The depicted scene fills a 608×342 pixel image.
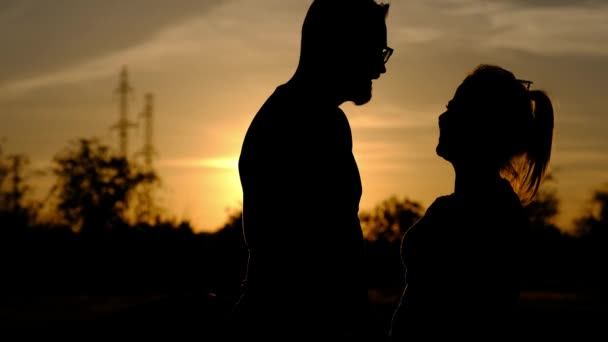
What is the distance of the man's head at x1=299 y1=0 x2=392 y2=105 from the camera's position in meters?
2.96

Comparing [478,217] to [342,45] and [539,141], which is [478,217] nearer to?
[539,141]

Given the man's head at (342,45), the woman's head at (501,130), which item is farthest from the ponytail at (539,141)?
the man's head at (342,45)

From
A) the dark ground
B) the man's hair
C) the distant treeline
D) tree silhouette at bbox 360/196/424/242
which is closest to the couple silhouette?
the man's hair

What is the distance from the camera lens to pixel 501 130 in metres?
3.72

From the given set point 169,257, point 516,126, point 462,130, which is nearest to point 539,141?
point 516,126

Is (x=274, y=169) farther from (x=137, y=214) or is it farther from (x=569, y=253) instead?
(x=137, y=214)

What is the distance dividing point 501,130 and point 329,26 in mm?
1041

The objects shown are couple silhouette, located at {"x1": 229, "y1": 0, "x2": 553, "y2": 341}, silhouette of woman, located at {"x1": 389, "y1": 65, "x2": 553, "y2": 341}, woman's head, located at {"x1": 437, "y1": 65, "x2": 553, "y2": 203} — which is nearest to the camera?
couple silhouette, located at {"x1": 229, "y1": 0, "x2": 553, "y2": 341}

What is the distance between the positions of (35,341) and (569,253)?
72.2ft

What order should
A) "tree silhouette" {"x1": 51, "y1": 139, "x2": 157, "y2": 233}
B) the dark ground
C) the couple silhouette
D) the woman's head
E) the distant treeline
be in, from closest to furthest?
the dark ground
the couple silhouette
the woman's head
the distant treeline
"tree silhouette" {"x1": 51, "y1": 139, "x2": 157, "y2": 233}

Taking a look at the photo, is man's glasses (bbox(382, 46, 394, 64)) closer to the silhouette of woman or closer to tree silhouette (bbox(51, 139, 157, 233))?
the silhouette of woman

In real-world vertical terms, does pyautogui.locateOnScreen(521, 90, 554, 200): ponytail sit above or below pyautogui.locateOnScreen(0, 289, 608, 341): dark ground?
above

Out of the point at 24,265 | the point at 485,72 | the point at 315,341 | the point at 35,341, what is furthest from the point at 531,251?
the point at 24,265

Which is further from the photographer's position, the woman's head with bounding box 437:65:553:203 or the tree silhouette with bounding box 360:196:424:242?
the tree silhouette with bounding box 360:196:424:242
